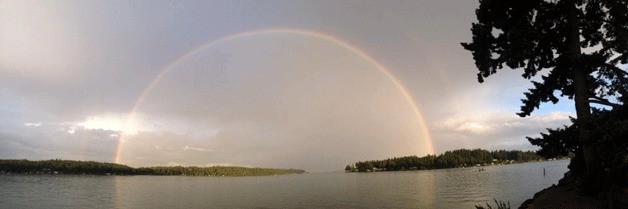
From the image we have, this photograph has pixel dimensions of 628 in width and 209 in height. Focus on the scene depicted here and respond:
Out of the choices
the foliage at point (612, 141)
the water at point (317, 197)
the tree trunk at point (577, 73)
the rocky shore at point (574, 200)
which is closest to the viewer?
the foliage at point (612, 141)

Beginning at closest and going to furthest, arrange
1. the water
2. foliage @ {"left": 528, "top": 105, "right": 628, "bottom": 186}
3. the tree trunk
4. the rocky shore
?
foliage @ {"left": 528, "top": 105, "right": 628, "bottom": 186}
the rocky shore
the tree trunk
the water

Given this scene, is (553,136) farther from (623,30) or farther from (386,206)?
(386,206)

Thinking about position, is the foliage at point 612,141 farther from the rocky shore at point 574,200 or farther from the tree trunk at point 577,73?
the tree trunk at point 577,73

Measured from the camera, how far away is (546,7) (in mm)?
23328

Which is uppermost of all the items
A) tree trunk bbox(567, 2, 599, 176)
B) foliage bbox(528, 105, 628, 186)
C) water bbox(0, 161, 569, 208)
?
tree trunk bbox(567, 2, 599, 176)

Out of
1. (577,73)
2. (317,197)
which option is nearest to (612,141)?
(577,73)

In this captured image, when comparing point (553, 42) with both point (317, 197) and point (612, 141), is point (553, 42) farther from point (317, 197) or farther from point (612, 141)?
point (317, 197)

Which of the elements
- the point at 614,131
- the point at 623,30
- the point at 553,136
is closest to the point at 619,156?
the point at 614,131

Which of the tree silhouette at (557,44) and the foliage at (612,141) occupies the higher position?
the tree silhouette at (557,44)

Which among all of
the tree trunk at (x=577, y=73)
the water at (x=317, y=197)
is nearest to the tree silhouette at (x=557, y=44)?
the tree trunk at (x=577, y=73)

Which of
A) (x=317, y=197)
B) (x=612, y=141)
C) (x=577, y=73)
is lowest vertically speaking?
(x=317, y=197)

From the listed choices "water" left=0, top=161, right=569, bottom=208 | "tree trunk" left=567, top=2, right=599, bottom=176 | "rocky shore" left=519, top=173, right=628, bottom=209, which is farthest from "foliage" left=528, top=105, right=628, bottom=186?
"water" left=0, top=161, right=569, bottom=208

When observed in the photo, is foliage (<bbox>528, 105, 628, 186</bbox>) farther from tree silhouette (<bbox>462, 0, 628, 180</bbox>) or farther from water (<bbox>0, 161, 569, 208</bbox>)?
water (<bbox>0, 161, 569, 208</bbox>)

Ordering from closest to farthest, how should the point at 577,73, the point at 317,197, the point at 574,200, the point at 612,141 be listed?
the point at 612,141 → the point at 574,200 → the point at 577,73 → the point at 317,197
